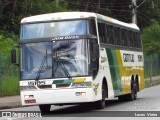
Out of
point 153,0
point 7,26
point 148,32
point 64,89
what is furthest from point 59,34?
point 153,0

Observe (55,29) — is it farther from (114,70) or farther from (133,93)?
(133,93)

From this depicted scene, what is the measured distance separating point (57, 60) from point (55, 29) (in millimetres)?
1129

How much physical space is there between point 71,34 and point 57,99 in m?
2.21

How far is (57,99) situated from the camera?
17.2 m

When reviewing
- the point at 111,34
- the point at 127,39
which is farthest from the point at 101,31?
the point at 127,39

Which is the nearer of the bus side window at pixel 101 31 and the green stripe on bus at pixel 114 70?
the bus side window at pixel 101 31

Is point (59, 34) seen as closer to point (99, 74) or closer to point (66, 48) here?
point (66, 48)

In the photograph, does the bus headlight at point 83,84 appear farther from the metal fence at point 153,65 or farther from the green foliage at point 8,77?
the metal fence at point 153,65

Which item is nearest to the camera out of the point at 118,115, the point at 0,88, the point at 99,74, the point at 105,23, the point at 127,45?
the point at 118,115

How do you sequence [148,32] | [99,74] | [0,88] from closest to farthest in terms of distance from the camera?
[99,74] → [0,88] → [148,32]

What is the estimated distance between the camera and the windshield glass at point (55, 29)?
17.9 metres

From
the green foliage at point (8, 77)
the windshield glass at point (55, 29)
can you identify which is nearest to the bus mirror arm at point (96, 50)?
the windshield glass at point (55, 29)

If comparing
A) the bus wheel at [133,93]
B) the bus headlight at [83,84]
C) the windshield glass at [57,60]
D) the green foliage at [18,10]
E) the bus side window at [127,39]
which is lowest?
the bus wheel at [133,93]

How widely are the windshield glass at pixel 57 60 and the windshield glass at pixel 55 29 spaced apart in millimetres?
333
